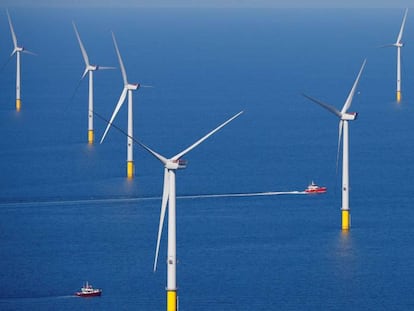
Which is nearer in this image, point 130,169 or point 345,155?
point 345,155

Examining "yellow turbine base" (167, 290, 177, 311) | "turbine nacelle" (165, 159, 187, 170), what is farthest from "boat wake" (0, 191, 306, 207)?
"turbine nacelle" (165, 159, 187, 170)

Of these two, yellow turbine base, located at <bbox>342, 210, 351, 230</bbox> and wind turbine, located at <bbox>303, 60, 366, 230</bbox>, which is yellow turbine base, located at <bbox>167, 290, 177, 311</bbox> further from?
yellow turbine base, located at <bbox>342, 210, 351, 230</bbox>

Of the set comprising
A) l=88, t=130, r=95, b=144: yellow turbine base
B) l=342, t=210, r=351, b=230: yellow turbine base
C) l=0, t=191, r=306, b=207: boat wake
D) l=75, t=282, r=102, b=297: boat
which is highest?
l=88, t=130, r=95, b=144: yellow turbine base

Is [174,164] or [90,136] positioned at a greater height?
[90,136]

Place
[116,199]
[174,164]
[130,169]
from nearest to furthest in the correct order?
[174,164], [116,199], [130,169]

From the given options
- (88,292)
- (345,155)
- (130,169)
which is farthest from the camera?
(130,169)

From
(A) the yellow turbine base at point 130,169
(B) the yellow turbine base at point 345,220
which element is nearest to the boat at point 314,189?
(A) the yellow turbine base at point 130,169

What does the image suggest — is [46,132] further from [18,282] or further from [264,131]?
[18,282]

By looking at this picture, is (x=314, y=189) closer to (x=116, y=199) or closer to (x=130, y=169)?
(x=116, y=199)

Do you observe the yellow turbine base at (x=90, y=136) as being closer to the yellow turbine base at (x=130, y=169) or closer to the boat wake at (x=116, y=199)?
the yellow turbine base at (x=130, y=169)

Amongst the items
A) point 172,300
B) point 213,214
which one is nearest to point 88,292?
point 172,300

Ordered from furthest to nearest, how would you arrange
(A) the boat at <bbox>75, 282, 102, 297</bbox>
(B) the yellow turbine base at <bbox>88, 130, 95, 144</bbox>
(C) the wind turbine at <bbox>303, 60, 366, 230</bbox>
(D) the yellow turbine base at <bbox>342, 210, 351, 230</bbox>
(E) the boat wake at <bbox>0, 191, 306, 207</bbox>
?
(B) the yellow turbine base at <bbox>88, 130, 95, 144</bbox> → (E) the boat wake at <bbox>0, 191, 306, 207</bbox> → (D) the yellow turbine base at <bbox>342, 210, 351, 230</bbox> → (C) the wind turbine at <bbox>303, 60, 366, 230</bbox> → (A) the boat at <bbox>75, 282, 102, 297</bbox>
